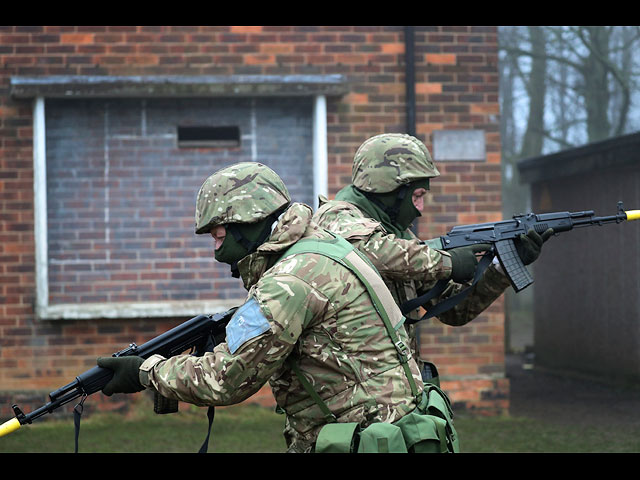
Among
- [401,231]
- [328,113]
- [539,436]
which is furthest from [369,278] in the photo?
[328,113]

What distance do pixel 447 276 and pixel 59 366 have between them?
4.12 metres

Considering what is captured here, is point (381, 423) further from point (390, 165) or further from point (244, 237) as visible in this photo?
point (390, 165)

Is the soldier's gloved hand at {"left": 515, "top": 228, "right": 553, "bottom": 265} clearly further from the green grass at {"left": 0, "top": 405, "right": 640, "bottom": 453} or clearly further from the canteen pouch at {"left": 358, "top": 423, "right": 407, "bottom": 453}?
the green grass at {"left": 0, "top": 405, "right": 640, "bottom": 453}

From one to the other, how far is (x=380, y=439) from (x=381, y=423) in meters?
0.06

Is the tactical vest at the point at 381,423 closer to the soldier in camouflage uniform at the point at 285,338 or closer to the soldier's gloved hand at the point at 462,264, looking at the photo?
the soldier in camouflage uniform at the point at 285,338

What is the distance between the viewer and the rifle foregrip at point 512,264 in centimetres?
420

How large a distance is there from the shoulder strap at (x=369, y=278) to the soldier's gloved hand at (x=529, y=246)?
1522 mm

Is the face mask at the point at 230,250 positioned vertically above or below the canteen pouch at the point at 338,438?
above

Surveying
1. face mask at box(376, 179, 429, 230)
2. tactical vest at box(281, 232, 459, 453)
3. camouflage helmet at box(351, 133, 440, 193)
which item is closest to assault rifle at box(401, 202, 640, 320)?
face mask at box(376, 179, 429, 230)

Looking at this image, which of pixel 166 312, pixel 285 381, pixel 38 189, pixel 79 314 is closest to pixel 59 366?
pixel 79 314

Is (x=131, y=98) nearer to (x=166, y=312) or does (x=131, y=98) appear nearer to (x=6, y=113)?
(x=6, y=113)

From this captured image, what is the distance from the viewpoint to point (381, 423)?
2.87 m

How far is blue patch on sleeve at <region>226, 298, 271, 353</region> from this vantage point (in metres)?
2.77

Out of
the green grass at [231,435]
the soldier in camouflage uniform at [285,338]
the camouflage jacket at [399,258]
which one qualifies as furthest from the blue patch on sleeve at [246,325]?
the green grass at [231,435]
